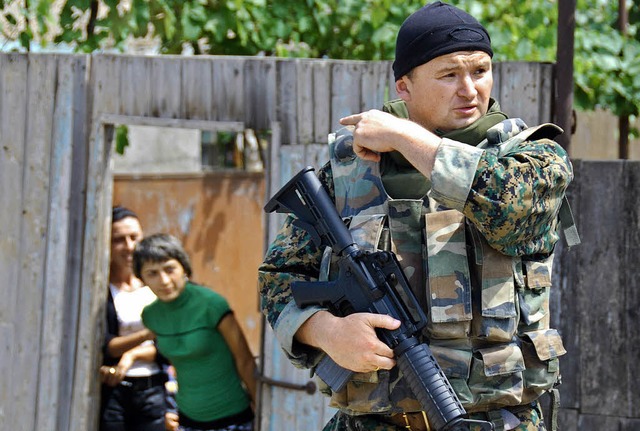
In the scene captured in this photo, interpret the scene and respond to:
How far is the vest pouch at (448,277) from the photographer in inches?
95.1

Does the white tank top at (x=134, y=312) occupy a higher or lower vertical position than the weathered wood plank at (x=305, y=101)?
lower

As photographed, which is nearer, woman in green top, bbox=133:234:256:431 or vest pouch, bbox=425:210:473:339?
vest pouch, bbox=425:210:473:339

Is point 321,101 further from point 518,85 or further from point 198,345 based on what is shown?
point 198,345

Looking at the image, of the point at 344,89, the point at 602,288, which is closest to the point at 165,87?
the point at 344,89

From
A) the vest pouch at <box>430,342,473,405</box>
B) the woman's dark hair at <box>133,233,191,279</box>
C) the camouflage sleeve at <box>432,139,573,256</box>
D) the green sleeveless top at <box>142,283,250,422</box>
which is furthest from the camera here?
the woman's dark hair at <box>133,233,191,279</box>

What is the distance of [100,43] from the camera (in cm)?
571

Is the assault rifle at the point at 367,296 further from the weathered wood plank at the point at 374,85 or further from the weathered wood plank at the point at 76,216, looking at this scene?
the weathered wood plank at the point at 76,216

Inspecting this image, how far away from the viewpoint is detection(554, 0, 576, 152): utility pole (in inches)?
166

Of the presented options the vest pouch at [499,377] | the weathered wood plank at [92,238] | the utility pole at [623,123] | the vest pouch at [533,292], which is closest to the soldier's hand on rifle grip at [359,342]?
the vest pouch at [499,377]

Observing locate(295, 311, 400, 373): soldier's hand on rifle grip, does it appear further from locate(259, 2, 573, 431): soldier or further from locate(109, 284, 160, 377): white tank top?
locate(109, 284, 160, 377): white tank top

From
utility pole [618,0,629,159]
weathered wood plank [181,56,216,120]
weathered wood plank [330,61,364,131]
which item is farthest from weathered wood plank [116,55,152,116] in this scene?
utility pole [618,0,629,159]

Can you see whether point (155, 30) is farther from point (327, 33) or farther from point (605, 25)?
point (605, 25)

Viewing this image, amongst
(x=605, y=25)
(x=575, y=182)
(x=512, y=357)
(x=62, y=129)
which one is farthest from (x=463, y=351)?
(x=605, y=25)

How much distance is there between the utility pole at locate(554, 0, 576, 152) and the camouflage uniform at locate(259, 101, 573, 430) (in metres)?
1.70
